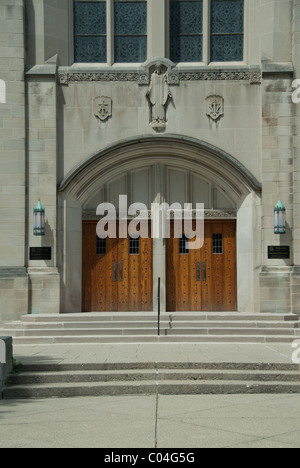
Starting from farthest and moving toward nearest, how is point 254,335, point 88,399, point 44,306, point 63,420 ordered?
point 44,306
point 254,335
point 88,399
point 63,420

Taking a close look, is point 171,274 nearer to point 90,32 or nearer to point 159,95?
point 159,95

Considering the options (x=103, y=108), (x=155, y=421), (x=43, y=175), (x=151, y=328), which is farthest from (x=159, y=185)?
(x=155, y=421)

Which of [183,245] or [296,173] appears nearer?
[296,173]

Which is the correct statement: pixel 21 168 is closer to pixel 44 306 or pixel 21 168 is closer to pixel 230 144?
pixel 44 306

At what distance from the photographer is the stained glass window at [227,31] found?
1947cm

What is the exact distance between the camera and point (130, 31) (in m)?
19.6

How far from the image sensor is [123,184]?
64.0ft

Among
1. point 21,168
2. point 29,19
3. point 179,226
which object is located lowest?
point 179,226

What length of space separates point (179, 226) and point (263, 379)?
7731 millimetres

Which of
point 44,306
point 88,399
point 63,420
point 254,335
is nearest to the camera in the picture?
point 63,420

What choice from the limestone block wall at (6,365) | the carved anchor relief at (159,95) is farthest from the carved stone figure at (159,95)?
the limestone block wall at (6,365)

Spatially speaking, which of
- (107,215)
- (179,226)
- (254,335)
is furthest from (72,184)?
(254,335)

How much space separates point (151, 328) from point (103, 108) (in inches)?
222

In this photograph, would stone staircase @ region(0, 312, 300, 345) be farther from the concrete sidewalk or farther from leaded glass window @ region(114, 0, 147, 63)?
leaded glass window @ region(114, 0, 147, 63)
